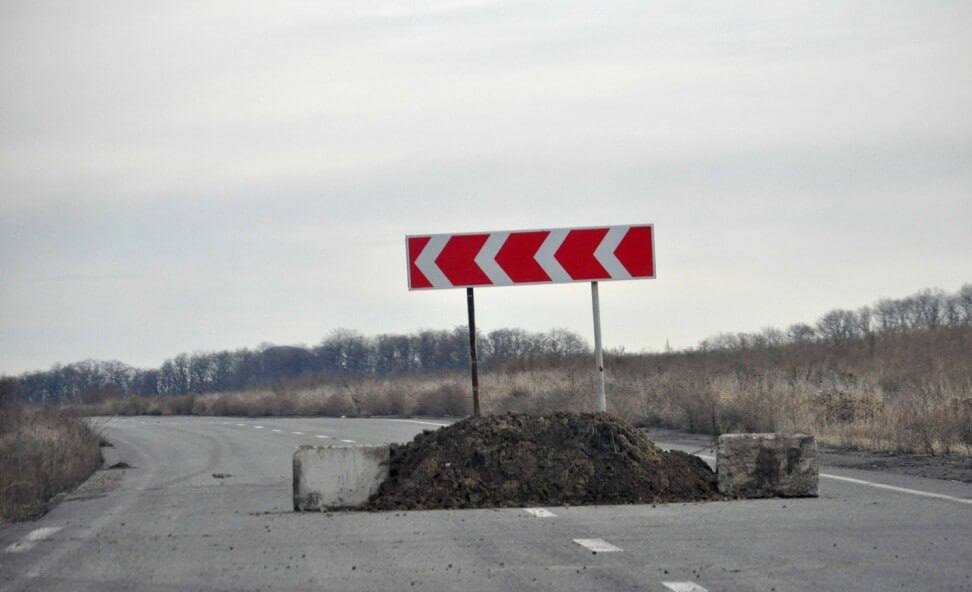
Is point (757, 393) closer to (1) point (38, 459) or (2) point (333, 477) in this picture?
(1) point (38, 459)

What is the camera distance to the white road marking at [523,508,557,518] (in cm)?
1293

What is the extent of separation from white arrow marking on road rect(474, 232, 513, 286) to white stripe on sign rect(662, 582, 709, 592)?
29.6 ft

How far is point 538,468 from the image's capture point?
14.6 metres

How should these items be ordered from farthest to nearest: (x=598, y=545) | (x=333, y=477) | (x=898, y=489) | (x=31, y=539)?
1. (x=898, y=489)
2. (x=333, y=477)
3. (x=31, y=539)
4. (x=598, y=545)

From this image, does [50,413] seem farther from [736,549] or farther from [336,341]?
[336,341]

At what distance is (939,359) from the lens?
32.5 metres

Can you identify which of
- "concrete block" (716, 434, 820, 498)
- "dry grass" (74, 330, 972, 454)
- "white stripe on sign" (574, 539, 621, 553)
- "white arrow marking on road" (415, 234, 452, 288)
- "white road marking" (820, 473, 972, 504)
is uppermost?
"white arrow marking on road" (415, 234, 452, 288)

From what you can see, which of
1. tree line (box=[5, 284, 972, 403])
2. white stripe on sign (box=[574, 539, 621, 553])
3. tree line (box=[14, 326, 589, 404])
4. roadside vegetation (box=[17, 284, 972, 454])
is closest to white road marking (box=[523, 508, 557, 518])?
white stripe on sign (box=[574, 539, 621, 553])

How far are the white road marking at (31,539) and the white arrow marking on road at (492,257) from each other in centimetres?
656

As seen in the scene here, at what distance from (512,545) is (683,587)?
2364 millimetres

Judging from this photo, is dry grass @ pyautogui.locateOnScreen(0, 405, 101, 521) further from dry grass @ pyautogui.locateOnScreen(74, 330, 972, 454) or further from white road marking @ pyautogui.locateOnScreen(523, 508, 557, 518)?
dry grass @ pyautogui.locateOnScreen(74, 330, 972, 454)

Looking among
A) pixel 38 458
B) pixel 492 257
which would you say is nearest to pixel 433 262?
pixel 492 257

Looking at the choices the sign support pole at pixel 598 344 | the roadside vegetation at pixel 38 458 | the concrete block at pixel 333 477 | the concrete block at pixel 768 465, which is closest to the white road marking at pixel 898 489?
the concrete block at pixel 768 465

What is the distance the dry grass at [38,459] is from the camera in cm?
1608
